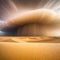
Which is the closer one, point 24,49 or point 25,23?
point 24,49

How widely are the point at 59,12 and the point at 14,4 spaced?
0.51 metres

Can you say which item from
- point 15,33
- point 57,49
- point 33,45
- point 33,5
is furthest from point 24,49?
point 33,5

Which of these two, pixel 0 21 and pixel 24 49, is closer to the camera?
pixel 24 49

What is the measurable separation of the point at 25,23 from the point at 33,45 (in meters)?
0.27

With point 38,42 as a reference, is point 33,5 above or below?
above

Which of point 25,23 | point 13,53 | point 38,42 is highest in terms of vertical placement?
point 25,23

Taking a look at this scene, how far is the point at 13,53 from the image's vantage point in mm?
891

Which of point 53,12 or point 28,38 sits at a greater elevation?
point 53,12

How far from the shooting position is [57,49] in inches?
35.0

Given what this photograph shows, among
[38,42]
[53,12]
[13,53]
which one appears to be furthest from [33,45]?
[53,12]

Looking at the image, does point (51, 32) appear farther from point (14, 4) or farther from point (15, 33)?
point (14, 4)

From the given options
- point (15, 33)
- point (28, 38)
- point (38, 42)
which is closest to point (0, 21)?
point (15, 33)

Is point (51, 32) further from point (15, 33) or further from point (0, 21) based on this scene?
point (0, 21)

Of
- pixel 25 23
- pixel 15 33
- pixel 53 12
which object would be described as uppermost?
pixel 53 12
